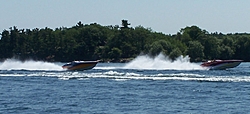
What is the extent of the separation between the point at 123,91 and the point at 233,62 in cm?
3160

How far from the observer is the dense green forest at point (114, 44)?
138125mm

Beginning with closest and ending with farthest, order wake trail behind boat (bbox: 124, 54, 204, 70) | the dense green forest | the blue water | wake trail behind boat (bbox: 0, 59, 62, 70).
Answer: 1. the blue water
2. wake trail behind boat (bbox: 0, 59, 62, 70)
3. wake trail behind boat (bbox: 124, 54, 204, 70)
4. the dense green forest

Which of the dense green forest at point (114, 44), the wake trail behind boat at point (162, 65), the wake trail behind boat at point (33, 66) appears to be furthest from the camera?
the dense green forest at point (114, 44)

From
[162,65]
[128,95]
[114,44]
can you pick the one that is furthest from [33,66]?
[114,44]

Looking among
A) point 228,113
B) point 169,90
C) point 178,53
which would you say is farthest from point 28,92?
point 178,53

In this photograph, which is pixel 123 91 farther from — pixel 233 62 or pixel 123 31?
pixel 123 31

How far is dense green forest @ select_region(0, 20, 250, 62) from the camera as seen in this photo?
138125 mm

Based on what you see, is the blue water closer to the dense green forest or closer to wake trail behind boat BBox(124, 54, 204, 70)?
wake trail behind boat BBox(124, 54, 204, 70)

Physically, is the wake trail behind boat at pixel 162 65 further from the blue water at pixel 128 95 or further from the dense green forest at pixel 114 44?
the dense green forest at pixel 114 44

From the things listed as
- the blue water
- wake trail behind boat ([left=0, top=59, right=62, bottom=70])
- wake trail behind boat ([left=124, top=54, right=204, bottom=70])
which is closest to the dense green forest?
wake trail behind boat ([left=124, top=54, right=204, bottom=70])

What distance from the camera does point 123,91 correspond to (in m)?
38.7

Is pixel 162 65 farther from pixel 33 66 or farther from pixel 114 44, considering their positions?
pixel 114 44

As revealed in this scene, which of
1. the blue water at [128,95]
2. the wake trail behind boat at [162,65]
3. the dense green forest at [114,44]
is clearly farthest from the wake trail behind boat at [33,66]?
the dense green forest at [114,44]

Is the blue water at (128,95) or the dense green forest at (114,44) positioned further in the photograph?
the dense green forest at (114,44)
